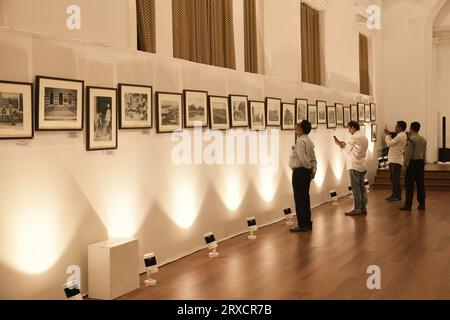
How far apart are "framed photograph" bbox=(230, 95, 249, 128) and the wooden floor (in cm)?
227

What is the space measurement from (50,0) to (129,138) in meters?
2.16

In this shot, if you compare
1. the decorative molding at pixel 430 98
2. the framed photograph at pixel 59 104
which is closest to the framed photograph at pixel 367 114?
the decorative molding at pixel 430 98

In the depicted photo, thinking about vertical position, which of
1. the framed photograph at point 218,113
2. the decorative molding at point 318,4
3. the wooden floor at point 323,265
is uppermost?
the decorative molding at point 318,4

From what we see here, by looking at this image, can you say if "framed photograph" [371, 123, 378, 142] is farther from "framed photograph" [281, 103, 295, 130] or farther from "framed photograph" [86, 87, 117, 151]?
"framed photograph" [86, 87, 117, 151]

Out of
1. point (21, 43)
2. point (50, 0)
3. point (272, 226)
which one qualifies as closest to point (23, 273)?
point (21, 43)

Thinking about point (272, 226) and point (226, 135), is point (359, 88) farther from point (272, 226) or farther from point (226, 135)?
point (226, 135)

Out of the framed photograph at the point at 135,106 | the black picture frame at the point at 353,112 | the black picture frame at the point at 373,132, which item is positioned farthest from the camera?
the black picture frame at the point at 373,132

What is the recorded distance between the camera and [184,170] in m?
9.48

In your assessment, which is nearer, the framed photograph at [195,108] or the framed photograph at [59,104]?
the framed photograph at [59,104]

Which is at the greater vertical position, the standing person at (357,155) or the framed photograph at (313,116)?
the framed photograph at (313,116)

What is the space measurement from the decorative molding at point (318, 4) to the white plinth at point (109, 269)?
10.8m

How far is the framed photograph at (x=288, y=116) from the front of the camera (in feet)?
44.4

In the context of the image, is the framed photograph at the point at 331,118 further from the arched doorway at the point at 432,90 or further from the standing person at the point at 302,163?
the arched doorway at the point at 432,90

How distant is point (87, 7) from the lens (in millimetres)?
7578
